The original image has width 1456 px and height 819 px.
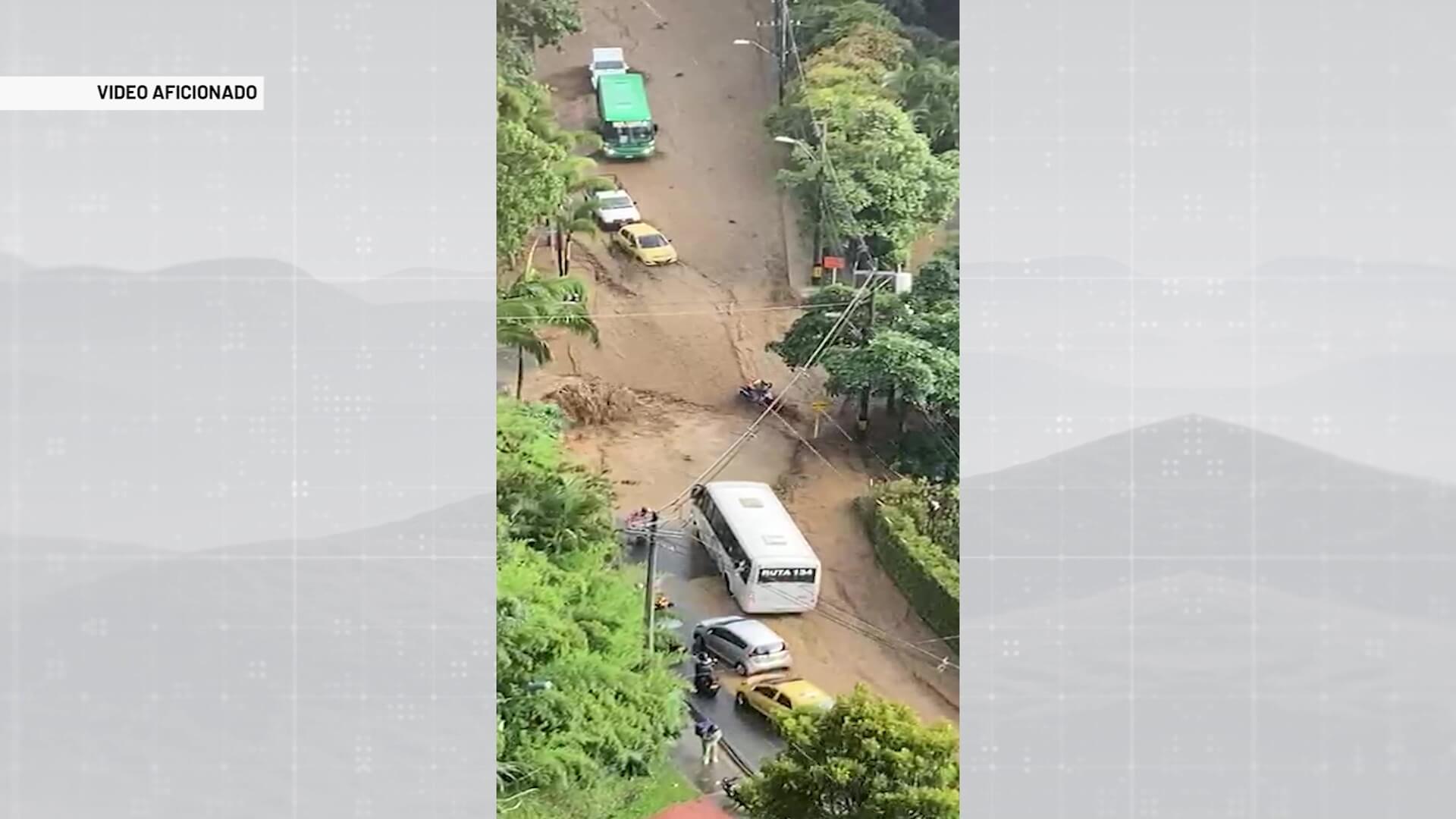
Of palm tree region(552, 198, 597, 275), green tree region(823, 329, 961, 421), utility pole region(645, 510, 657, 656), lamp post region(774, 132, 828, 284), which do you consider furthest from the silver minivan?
palm tree region(552, 198, 597, 275)

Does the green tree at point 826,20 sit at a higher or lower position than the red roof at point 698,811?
higher

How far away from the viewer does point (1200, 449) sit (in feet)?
15.2

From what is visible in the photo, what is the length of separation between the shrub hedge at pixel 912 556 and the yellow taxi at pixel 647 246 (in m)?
1.07

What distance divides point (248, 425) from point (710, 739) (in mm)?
1800

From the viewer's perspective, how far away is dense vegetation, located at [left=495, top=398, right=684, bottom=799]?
4.77m

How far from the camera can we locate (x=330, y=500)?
15.1 ft

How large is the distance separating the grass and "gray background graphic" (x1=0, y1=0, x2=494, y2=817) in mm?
203

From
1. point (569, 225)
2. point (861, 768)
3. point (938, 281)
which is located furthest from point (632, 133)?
point (861, 768)

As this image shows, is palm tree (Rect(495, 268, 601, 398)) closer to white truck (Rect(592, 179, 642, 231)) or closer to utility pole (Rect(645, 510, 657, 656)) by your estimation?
white truck (Rect(592, 179, 642, 231))

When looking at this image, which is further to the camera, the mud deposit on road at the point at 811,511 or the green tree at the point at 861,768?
the mud deposit on road at the point at 811,511

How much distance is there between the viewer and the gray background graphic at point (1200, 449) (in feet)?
15.2

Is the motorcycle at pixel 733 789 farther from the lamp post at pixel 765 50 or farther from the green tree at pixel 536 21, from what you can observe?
the green tree at pixel 536 21

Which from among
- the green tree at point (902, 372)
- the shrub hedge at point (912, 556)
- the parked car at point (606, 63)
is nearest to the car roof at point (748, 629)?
the shrub hedge at point (912, 556)

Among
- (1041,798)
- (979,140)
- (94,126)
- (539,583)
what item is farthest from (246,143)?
(1041,798)
